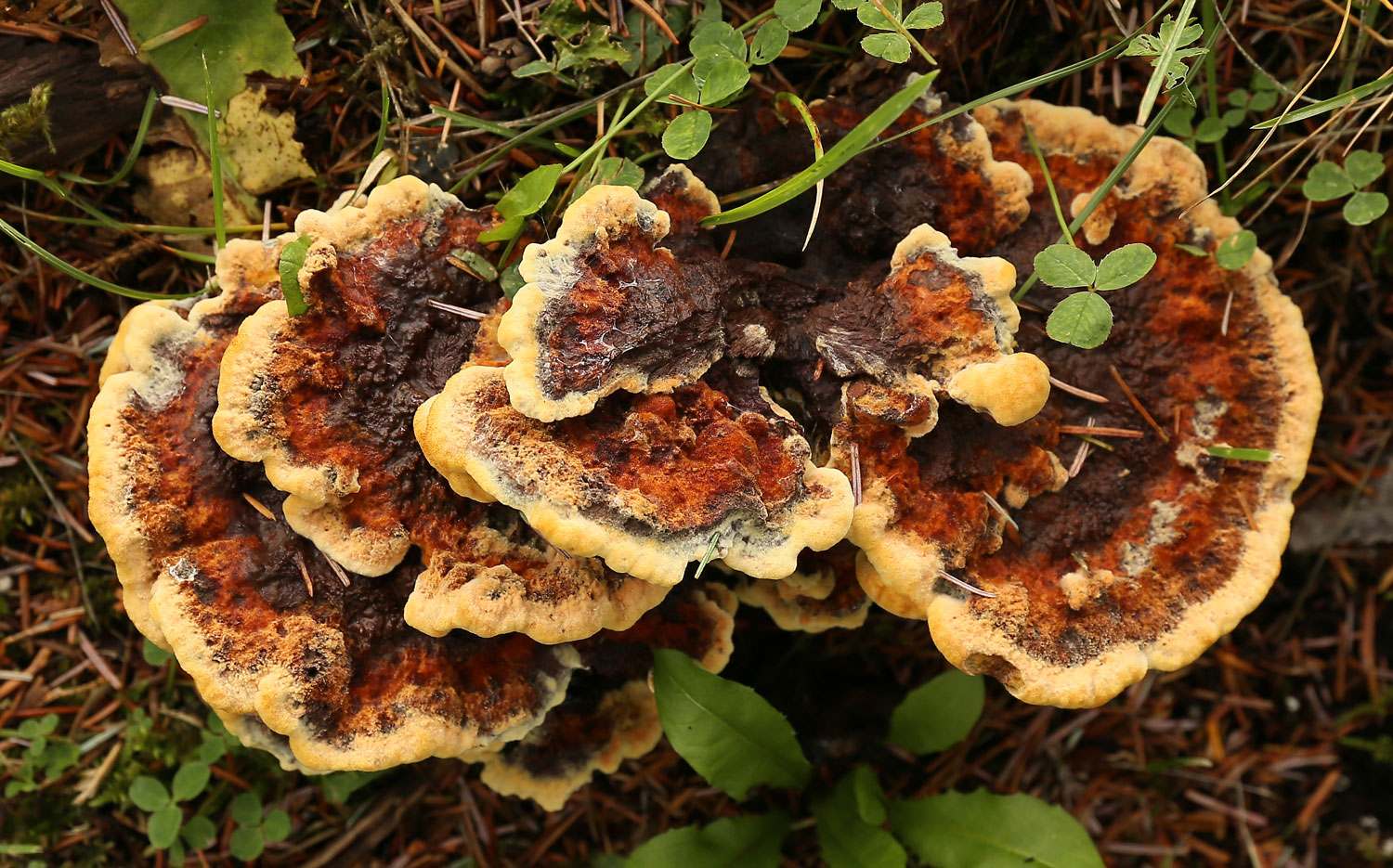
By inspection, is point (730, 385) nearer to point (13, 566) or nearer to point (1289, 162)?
point (1289, 162)

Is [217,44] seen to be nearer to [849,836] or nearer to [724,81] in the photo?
[724,81]

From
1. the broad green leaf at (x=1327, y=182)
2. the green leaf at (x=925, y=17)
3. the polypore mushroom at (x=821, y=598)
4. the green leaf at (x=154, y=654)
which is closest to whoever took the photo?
the green leaf at (x=925, y=17)

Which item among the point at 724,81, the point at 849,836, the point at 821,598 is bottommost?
the point at 849,836

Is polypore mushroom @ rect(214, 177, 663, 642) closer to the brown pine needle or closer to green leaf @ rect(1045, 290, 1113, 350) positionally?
green leaf @ rect(1045, 290, 1113, 350)

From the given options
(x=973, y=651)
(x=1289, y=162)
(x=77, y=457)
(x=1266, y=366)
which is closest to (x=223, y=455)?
(x=77, y=457)

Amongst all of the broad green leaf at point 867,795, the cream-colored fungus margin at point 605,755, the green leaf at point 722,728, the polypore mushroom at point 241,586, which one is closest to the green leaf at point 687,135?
the polypore mushroom at point 241,586

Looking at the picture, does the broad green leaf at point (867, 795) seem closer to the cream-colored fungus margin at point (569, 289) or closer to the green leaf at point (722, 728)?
the green leaf at point (722, 728)

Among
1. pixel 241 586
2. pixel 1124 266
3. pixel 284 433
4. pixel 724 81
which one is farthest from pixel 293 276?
pixel 1124 266
